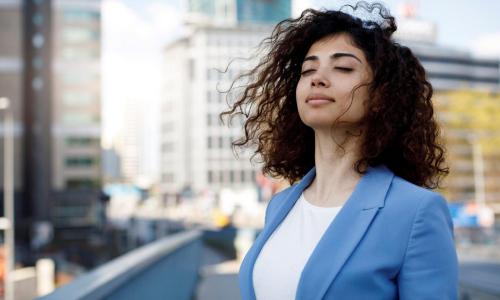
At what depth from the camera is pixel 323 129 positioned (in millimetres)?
1908

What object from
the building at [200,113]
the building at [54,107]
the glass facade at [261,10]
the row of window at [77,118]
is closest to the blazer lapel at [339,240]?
the building at [54,107]

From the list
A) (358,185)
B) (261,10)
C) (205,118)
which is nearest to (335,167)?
(358,185)

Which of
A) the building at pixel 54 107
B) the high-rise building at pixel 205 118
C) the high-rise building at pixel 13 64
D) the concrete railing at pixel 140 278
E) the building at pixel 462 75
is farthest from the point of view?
the high-rise building at pixel 205 118

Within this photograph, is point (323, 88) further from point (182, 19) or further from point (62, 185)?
point (182, 19)

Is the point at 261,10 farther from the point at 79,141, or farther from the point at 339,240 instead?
the point at 339,240

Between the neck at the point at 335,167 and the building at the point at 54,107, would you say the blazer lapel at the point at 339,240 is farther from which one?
the building at the point at 54,107

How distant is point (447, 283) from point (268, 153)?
1101mm

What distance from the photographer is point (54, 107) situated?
60719 mm

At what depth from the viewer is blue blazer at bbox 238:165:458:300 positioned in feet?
5.00

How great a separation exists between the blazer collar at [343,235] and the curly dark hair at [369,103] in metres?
0.12

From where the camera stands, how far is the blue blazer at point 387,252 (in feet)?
5.00

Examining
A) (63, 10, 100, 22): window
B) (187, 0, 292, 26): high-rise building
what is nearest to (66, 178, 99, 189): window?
(63, 10, 100, 22): window

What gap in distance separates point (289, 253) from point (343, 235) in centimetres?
23

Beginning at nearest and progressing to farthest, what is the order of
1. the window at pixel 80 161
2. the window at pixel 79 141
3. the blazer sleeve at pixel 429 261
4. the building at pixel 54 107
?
the blazer sleeve at pixel 429 261 < the building at pixel 54 107 < the window at pixel 80 161 < the window at pixel 79 141
